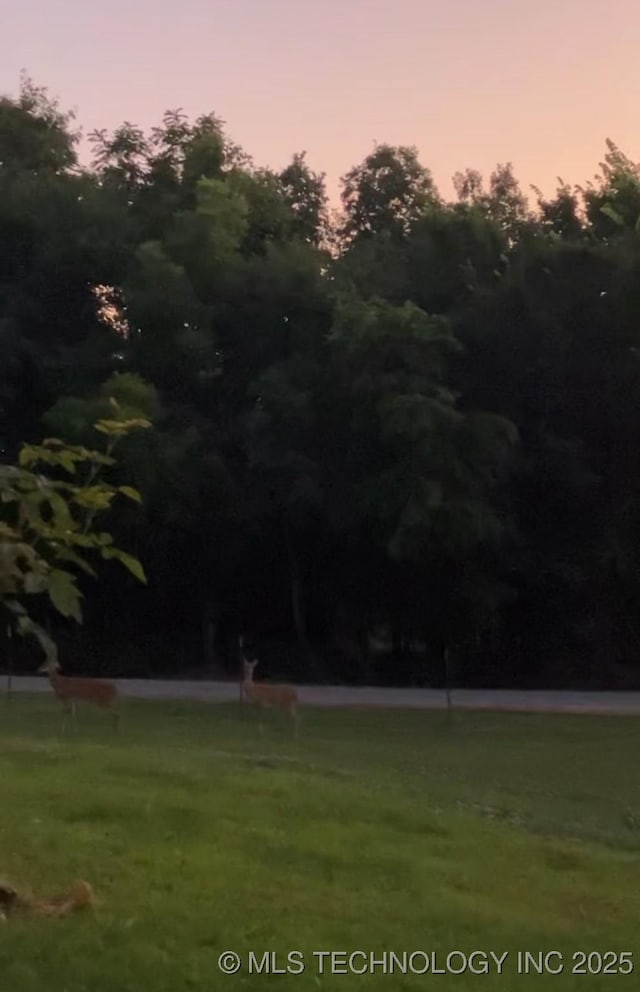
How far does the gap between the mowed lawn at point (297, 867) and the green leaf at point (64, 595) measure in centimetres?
172

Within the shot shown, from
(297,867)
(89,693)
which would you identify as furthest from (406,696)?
(297,867)

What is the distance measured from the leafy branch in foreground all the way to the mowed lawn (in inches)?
65.0

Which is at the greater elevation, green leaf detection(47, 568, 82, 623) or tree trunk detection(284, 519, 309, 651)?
tree trunk detection(284, 519, 309, 651)

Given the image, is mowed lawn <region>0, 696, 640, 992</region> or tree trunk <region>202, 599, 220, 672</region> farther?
tree trunk <region>202, 599, 220, 672</region>

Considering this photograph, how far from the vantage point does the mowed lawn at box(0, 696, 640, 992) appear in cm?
579

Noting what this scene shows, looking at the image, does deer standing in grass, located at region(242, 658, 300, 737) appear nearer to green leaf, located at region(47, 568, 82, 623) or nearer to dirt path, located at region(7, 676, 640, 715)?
dirt path, located at region(7, 676, 640, 715)

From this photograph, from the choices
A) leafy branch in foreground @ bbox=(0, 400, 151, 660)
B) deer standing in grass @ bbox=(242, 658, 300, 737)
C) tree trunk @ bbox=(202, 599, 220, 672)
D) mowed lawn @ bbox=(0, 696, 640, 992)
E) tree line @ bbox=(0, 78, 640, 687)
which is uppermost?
tree line @ bbox=(0, 78, 640, 687)

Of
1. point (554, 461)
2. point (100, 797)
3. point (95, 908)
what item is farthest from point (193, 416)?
point (95, 908)

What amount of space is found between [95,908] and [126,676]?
22236 millimetres

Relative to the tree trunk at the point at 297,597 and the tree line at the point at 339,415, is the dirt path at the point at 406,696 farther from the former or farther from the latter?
the tree trunk at the point at 297,597

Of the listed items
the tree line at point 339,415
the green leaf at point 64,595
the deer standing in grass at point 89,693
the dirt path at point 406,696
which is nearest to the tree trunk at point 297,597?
the tree line at point 339,415

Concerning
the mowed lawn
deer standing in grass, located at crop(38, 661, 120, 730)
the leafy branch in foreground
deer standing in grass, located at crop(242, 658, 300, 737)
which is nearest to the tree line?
deer standing in grass, located at crop(242, 658, 300, 737)

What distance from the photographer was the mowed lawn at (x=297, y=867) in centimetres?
579

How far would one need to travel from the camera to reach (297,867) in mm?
7555
